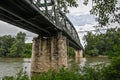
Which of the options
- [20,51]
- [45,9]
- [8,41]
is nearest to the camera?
[45,9]

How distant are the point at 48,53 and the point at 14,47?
7297 cm

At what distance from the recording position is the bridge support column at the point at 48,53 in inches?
1426

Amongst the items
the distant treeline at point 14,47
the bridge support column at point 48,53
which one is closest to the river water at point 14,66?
the bridge support column at point 48,53

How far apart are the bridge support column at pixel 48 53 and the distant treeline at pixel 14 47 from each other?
67.1 meters

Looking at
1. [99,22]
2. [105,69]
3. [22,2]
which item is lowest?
[105,69]

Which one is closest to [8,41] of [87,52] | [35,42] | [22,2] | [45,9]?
[87,52]

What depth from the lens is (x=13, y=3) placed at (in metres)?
21.7

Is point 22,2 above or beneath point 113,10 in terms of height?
above

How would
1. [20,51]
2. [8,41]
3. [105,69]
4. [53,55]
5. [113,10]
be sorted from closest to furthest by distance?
[113,10]
[105,69]
[53,55]
[20,51]
[8,41]

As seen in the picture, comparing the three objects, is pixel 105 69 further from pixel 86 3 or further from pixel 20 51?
pixel 20 51

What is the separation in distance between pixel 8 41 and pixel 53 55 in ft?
286

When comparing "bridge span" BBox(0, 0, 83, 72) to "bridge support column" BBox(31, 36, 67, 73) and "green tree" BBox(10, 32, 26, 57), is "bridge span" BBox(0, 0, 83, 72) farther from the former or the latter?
"green tree" BBox(10, 32, 26, 57)

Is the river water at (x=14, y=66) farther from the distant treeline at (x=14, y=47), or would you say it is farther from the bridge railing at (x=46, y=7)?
the distant treeline at (x=14, y=47)

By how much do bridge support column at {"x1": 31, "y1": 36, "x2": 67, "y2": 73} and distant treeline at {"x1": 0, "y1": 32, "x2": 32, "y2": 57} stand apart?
2643 inches
